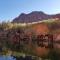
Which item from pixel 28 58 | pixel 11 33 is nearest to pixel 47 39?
pixel 11 33

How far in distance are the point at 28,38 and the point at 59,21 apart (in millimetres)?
4736

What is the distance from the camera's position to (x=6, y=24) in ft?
113

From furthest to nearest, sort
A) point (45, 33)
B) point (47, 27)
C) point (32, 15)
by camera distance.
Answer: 1. point (32, 15)
2. point (47, 27)
3. point (45, 33)

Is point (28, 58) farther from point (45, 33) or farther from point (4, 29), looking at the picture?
point (4, 29)

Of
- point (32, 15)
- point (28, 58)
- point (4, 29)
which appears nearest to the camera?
point (28, 58)

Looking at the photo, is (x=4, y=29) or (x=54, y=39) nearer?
(x=54, y=39)

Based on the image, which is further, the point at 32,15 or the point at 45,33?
the point at 32,15

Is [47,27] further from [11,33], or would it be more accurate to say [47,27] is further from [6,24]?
[6,24]

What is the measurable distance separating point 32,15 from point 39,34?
38.7 m

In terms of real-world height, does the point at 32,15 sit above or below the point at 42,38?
above

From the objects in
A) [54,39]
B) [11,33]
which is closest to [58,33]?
[54,39]

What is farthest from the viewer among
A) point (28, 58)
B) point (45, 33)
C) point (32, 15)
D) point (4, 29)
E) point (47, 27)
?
point (32, 15)

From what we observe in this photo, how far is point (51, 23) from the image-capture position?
96.9ft

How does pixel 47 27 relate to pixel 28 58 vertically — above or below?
above
